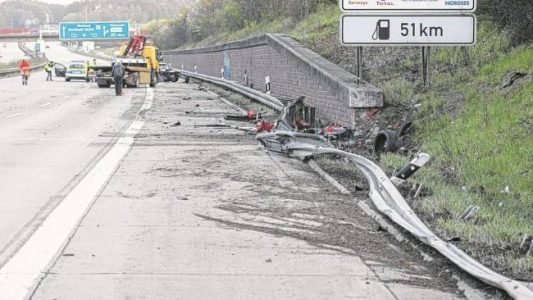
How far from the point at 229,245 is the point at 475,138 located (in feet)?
17.6

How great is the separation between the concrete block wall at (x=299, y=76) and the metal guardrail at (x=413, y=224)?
268cm

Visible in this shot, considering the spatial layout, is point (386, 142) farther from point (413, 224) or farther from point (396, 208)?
point (413, 224)

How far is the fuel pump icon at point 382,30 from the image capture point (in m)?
14.9

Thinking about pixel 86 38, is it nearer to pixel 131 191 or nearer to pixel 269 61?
pixel 269 61

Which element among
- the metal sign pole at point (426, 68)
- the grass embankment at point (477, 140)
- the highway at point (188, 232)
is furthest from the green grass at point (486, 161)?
the highway at point (188, 232)

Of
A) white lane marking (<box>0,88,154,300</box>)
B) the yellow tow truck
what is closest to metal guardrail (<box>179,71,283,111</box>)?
the yellow tow truck

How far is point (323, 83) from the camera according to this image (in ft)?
54.5

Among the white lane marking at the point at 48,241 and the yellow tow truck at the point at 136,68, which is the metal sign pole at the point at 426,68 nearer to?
the white lane marking at the point at 48,241

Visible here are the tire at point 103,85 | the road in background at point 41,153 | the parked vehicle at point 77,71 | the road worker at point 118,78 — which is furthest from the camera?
the parked vehicle at point 77,71

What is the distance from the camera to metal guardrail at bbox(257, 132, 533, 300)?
16.6 feet

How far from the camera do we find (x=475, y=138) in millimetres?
10641

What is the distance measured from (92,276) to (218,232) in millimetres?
1732

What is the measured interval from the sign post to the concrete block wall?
3.21ft

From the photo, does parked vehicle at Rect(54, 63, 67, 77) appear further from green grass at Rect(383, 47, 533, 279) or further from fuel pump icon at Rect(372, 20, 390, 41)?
green grass at Rect(383, 47, 533, 279)
